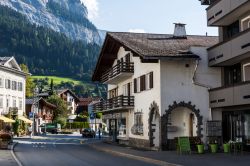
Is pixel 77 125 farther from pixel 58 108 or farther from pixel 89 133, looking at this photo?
pixel 89 133

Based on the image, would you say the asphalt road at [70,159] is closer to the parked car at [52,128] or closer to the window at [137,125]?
the window at [137,125]

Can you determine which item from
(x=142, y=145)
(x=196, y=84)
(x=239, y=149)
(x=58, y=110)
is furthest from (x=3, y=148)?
(x=58, y=110)

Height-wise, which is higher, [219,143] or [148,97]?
[148,97]

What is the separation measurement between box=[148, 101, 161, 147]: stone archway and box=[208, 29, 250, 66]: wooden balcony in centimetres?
559

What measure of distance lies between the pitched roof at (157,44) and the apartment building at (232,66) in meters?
2.53

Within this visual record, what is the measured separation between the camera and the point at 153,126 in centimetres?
3819

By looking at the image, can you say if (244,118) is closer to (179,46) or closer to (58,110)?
(179,46)

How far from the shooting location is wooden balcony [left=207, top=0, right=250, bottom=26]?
30.3 meters

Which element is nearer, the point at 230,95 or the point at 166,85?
the point at 230,95

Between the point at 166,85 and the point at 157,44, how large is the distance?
4599 mm

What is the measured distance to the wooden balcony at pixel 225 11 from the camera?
3033 cm

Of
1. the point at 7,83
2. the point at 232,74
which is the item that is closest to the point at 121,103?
the point at 232,74

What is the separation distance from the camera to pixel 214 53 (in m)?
35.2

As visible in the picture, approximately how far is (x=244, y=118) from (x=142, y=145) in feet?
33.9
